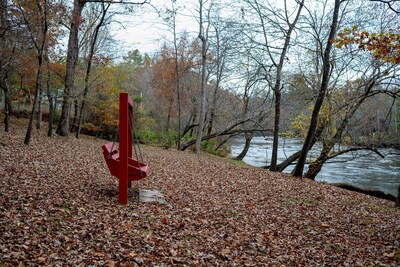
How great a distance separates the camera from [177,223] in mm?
5926

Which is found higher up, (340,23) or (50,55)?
(340,23)

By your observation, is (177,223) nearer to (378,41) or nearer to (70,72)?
(378,41)

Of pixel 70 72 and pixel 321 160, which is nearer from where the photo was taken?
pixel 321 160

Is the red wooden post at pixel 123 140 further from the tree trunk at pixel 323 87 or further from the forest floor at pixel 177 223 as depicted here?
the tree trunk at pixel 323 87

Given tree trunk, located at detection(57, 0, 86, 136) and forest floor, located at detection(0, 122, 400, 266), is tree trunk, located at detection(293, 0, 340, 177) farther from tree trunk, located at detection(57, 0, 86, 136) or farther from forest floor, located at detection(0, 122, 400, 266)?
tree trunk, located at detection(57, 0, 86, 136)

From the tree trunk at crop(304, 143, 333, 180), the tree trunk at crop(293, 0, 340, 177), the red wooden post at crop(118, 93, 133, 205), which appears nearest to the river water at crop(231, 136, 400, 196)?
the tree trunk at crop(304, 143, 333, 180)

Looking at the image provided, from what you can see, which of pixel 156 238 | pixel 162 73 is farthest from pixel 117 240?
pixel 162 73

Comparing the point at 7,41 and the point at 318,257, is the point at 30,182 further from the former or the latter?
the point at 7,41

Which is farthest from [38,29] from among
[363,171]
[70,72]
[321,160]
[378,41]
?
[363,171]

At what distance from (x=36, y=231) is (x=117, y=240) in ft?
3.64

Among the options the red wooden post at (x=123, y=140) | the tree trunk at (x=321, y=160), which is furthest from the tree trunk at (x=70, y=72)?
the tree trunk at (x=321, y=160)

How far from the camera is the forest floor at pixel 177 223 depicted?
4.39 m

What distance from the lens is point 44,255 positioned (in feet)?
12.8

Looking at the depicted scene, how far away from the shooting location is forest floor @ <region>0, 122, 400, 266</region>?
14.4 feet
